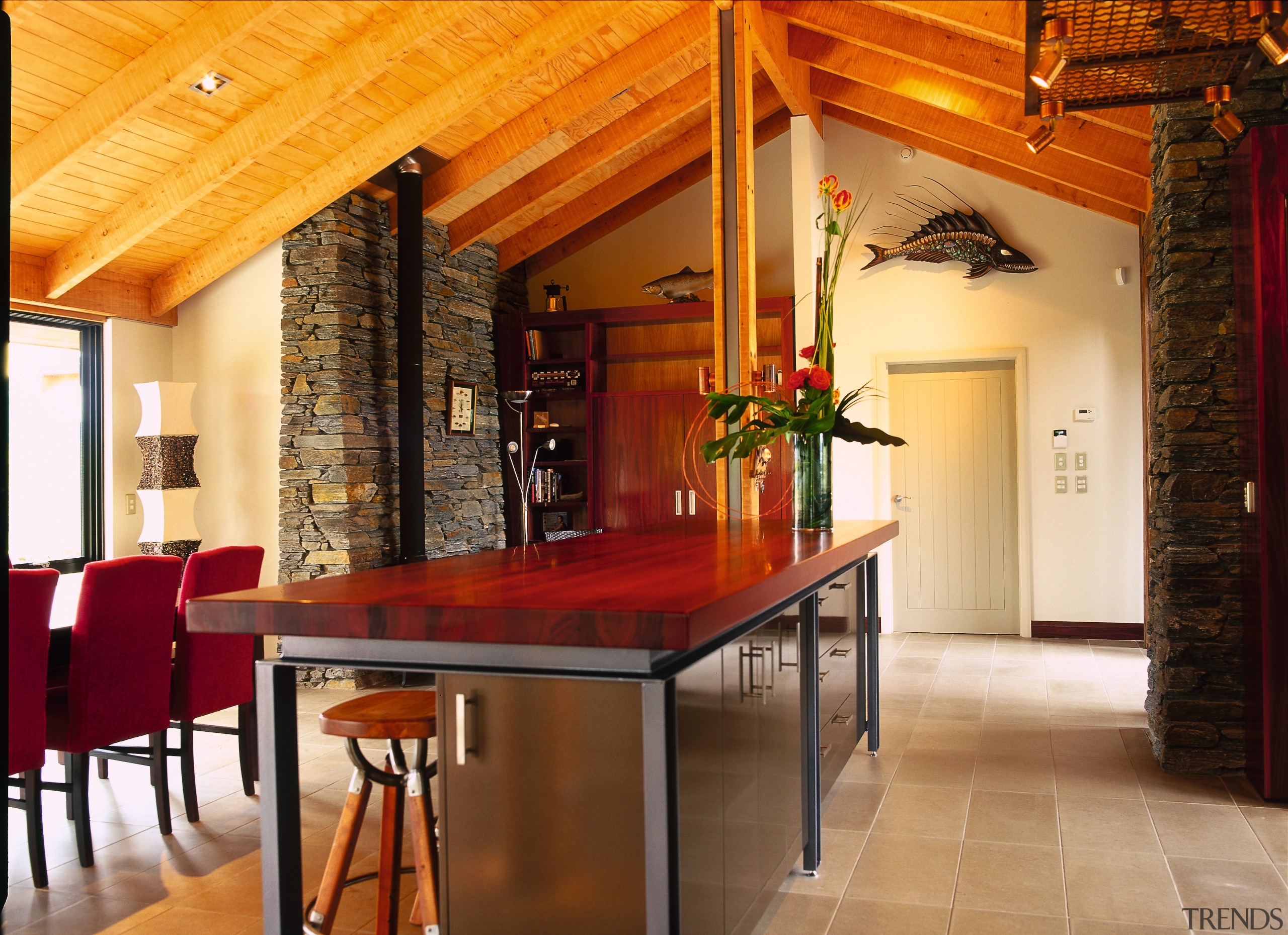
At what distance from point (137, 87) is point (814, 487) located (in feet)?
11.1

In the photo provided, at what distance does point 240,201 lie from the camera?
5371 millimetres

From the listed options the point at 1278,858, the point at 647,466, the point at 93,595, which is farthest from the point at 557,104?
the point at 1278,858

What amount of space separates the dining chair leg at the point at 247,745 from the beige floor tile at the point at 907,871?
7.55ft

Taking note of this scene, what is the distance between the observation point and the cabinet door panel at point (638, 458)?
7219mm

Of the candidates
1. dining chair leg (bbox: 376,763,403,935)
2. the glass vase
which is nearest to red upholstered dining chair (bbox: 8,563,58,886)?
dining chair leg (bbox: 376,763,403,935)

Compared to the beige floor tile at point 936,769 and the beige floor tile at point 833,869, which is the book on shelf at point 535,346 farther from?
the beige floor tile at point 833,869

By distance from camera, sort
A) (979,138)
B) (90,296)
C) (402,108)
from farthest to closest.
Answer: (979,138) < (90,296) < (402,108)

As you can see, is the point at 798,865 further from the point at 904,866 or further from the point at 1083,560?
the point at 1083,560

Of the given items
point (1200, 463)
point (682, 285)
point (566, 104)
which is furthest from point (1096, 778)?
point (682, 285)

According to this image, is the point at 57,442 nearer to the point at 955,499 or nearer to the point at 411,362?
the point at 411,362

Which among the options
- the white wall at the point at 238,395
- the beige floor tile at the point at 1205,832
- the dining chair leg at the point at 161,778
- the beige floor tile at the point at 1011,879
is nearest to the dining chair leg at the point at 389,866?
the dining chair leg at the point at 161,778

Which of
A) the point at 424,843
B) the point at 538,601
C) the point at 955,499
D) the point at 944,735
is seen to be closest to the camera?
the point at 538,601

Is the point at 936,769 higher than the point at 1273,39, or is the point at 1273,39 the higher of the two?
the point at 1273,39

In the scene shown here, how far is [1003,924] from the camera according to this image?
2555 mm
